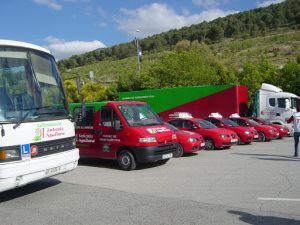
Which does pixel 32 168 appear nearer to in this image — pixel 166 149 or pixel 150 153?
pixel 150 153

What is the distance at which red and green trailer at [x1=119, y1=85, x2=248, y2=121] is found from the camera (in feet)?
74.3

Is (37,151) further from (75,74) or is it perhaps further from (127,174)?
(127,174)

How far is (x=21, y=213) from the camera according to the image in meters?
6.80

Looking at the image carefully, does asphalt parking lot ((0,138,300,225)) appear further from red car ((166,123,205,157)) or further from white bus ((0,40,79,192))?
red car ((166,123,205,157))

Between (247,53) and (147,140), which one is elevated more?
(247,53)

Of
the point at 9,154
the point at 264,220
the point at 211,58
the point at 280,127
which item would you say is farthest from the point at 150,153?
the point at 211,58

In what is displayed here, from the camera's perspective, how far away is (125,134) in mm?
11328

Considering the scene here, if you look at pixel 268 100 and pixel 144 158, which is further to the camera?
pixel 268 100

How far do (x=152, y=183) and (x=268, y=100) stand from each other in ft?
54.6

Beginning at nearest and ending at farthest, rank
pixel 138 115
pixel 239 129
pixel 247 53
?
pixel 138 115, pixel 239 129, pixel 247 53

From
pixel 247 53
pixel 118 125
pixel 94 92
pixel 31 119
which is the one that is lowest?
pixel 118 125

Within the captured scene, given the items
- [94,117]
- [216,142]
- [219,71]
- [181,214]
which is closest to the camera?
[181,214]

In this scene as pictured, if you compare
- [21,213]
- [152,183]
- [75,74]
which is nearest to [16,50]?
[75,74]

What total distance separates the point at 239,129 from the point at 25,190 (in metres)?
12.4
